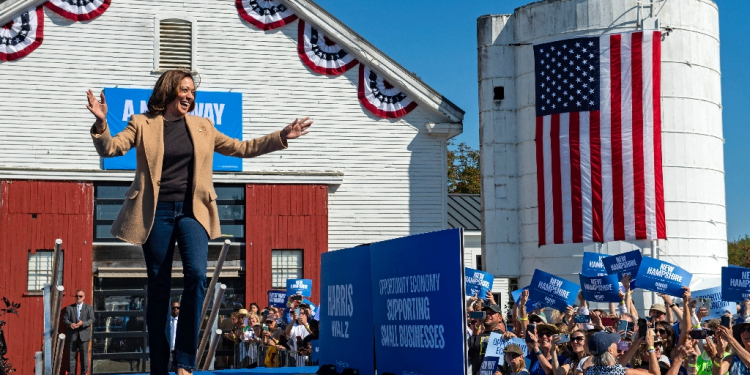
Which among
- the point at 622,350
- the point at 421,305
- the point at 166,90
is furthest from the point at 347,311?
the point at 622,350

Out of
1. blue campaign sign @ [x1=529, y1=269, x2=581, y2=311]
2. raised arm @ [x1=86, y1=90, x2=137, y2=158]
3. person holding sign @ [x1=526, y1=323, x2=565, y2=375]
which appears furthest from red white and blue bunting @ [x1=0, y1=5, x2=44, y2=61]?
raised arm @ [x1=86, y1=90, x2=137, y2=158]

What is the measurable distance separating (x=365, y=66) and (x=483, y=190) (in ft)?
18.0

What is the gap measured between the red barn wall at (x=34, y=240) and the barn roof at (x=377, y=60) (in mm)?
7557

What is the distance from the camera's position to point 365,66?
86.4ft

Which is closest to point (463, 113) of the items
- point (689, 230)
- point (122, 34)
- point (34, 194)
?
point (689, 230)

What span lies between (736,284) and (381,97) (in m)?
13.1

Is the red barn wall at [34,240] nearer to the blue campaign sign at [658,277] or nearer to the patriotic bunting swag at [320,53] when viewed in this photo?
the patriotic bunting swag at [320,53]

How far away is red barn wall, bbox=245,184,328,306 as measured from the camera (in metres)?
25.3

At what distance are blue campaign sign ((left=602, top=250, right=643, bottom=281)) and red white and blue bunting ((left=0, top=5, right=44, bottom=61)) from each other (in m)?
15.6

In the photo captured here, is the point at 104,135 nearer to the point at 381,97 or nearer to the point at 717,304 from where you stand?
the point at 717,304

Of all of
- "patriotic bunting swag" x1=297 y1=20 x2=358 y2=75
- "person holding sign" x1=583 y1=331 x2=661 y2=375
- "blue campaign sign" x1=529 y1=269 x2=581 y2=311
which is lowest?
"person holding sign" x1=583 y1=331 x2=661 y2=375

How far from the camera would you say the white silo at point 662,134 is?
87.7ft

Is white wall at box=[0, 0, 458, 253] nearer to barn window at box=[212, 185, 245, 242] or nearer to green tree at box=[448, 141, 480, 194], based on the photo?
barn window at box=[212, 185, 245, 242]

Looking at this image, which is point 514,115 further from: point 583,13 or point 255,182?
point 255,182
